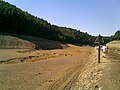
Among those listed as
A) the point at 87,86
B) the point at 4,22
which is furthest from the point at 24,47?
the point at 87,86

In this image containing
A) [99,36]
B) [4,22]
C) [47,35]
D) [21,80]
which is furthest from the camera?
[47,35]

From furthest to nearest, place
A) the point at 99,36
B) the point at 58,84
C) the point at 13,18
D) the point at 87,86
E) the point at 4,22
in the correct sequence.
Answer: the point at 13,18
the point at 4,22
the point at 99,36
the point at 58,84
the point at 87,86

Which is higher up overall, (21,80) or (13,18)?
(13,18)

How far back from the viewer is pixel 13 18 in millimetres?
96312

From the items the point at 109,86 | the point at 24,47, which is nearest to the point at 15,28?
the point at 24,47

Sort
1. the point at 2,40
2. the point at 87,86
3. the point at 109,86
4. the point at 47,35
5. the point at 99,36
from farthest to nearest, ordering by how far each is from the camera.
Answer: the point at 47,35, the point at 2,40, the point at 99,36, the point at 87,86, the point at 109,86

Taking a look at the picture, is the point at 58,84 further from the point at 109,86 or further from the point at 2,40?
the point at 2,40

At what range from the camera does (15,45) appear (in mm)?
69375

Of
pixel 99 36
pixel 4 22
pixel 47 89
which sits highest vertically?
pixel 4 22

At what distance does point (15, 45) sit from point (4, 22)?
873 inches

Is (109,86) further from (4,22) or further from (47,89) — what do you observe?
(4,22)

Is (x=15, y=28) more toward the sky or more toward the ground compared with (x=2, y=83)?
more toward the sky

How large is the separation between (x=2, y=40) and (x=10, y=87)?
5217cm

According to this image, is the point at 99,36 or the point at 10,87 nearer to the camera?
the point at 10,87
